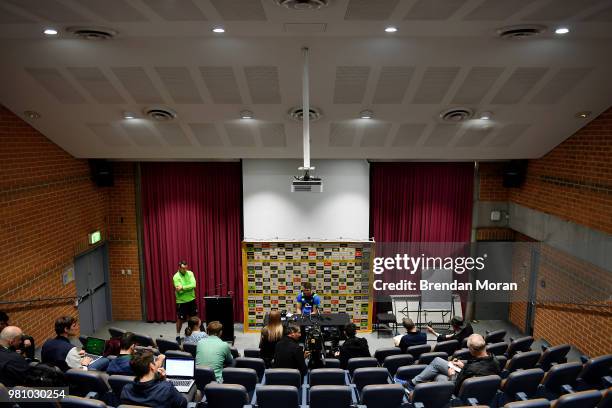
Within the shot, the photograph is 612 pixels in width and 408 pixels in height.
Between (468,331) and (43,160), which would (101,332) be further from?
(468,331)

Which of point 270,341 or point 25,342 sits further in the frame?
point 270,341

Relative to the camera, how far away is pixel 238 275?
9.94m

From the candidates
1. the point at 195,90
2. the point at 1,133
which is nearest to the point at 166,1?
the point at 195,90

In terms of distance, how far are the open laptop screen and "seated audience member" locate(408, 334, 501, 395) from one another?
269cm

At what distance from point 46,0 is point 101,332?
7.25 metres

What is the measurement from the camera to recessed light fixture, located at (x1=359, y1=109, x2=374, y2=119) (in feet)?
23.0

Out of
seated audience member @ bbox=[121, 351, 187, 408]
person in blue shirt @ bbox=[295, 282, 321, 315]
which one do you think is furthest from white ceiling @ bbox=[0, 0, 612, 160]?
seated audience member @ bbox=[121, 351, 187, 408]

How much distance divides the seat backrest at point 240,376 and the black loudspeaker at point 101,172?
590cm

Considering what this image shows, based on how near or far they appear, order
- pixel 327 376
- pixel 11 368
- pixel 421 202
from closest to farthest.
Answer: pixel 11 368 < pixel 327 376 < pixel 421 202

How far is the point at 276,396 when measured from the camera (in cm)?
452

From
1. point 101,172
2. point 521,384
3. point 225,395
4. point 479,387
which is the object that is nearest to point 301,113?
point 225,395

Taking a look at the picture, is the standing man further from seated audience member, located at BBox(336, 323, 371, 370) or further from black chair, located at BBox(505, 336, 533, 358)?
black chair, located at BBox(505, 336, 533, 358)

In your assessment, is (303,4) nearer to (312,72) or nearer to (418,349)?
(312,72)

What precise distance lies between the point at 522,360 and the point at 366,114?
413cm
